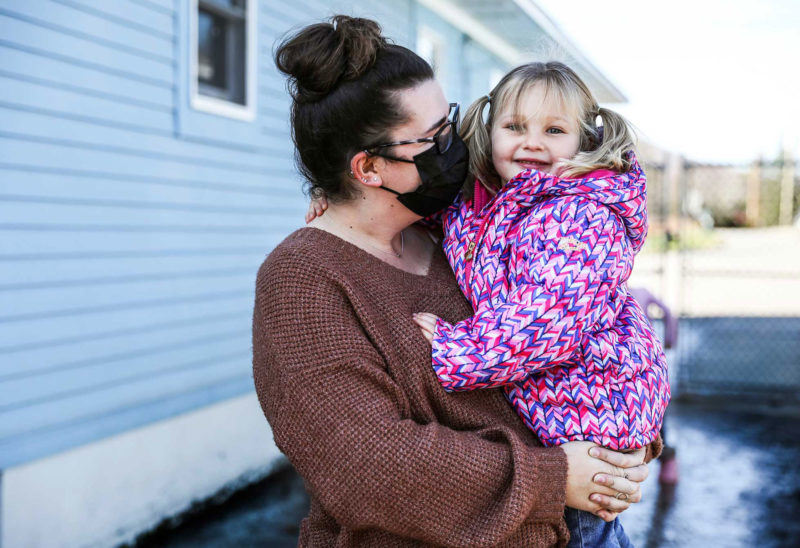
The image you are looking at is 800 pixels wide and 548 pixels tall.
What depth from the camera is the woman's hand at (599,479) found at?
1750 millimetres

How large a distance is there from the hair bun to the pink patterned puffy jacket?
19.6 inches

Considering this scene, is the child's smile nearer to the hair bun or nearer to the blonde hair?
the blonde hair

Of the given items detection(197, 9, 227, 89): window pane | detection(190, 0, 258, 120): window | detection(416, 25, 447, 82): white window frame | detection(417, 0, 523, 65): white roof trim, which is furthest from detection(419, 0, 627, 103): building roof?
detection(197, 9, 227, 89): window pane

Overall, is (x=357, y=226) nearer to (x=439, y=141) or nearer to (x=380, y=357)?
(x=439, y=141)

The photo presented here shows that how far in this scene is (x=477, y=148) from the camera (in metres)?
2.19

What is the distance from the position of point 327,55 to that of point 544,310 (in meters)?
0.75

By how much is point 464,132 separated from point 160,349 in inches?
127

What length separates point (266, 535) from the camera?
15.3 feet

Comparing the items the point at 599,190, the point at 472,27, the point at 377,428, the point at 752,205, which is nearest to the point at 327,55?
the point at 599,190

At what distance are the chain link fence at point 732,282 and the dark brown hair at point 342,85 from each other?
202 inches

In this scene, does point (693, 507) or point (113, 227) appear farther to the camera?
point (693, 507)

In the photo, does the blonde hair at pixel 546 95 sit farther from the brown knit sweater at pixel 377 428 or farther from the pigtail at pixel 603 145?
the brown knit sweater at pixel 377 428

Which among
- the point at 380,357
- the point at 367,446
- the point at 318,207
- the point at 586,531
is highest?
the point at 318,207

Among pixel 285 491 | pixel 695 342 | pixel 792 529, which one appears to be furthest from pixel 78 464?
pixel 695 342
